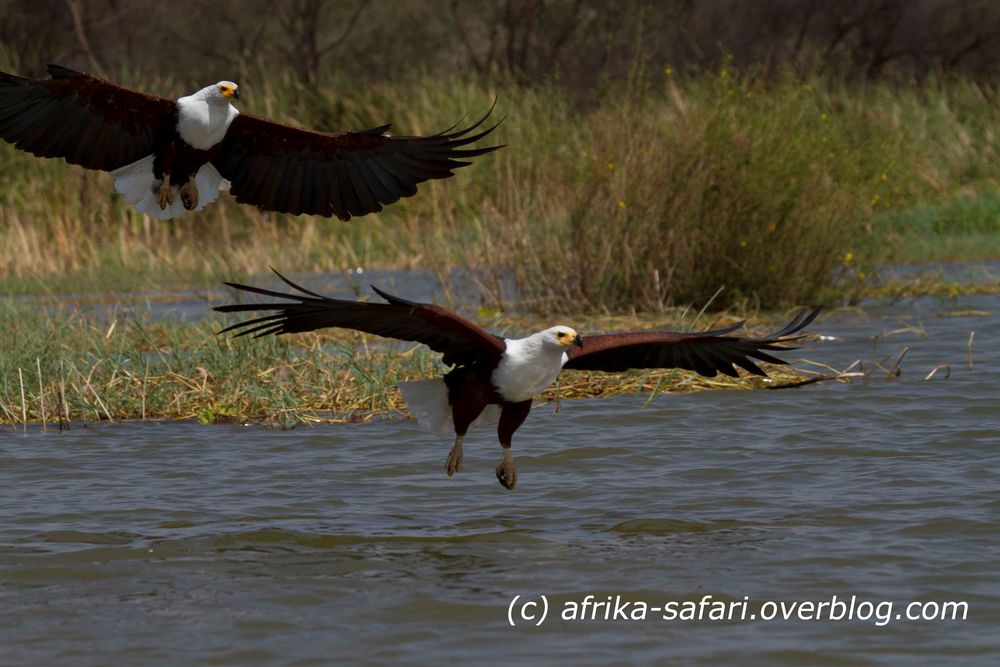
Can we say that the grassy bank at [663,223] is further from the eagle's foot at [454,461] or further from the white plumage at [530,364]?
the white plumage at [530,364]

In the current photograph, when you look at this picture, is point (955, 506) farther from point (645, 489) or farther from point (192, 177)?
point (192, 177)

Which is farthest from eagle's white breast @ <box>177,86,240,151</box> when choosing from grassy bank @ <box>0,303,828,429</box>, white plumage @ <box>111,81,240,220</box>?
grassy bank @ <box>0,303,828,429</box>

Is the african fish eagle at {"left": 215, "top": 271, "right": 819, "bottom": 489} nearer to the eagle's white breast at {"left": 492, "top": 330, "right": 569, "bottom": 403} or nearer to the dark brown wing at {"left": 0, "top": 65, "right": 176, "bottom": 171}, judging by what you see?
the eagle's white breast at {"left": 492, "top": 330, "right": 569, "bottom": 403}

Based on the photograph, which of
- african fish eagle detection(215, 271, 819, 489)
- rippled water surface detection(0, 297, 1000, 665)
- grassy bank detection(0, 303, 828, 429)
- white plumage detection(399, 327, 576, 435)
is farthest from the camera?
grassy bank detection(0, 303, 828, 429)

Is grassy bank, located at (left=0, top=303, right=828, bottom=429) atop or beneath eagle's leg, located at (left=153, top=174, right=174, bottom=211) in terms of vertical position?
beneath

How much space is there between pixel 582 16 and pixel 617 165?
1738cm

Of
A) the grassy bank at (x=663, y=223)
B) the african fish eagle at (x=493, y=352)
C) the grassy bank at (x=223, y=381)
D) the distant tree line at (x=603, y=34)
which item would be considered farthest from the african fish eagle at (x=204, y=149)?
the distant tree line at (x=603, y=34)

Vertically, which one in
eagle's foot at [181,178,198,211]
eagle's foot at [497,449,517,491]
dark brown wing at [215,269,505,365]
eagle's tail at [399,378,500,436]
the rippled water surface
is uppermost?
eagle's foot at [181,178,198,211]

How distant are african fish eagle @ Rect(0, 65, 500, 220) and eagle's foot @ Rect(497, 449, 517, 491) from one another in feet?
4.54

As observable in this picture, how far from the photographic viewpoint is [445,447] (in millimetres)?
8094

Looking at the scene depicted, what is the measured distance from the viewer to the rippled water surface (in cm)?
476

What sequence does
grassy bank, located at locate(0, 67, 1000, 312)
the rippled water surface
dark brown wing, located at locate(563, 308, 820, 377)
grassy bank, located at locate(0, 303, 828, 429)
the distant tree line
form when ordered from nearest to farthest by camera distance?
the rippled water surface → dark brown wing, located at locate(563, 308, 820, 377) → grassy bank, located at locate(0, 303, 828, 429) → grassy bank, located at locate(0, 67, 1000, 312) → the distant tree line

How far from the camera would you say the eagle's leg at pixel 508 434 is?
21.8 feet

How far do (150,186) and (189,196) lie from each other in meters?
0.20
